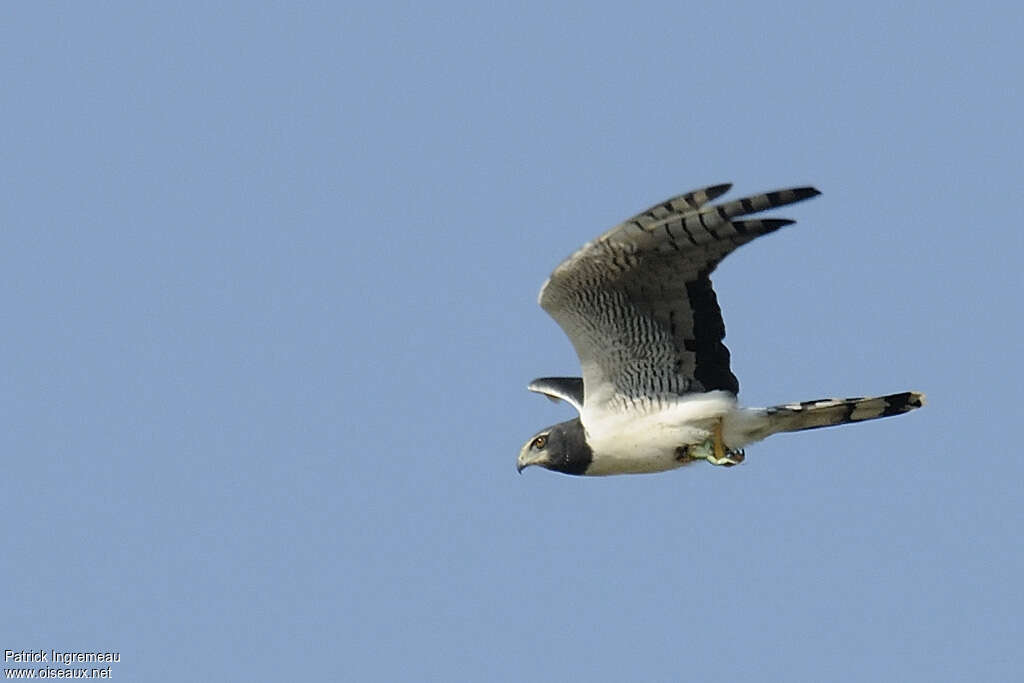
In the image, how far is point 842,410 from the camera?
13.9 metres

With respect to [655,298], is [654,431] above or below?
below

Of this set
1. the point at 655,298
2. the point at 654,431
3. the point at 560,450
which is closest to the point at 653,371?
the point at 654,431

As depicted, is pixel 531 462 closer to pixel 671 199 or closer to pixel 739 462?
pixel 739 462

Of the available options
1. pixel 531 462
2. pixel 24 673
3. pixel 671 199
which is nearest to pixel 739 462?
pixel 531 462

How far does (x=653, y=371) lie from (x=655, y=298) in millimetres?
765

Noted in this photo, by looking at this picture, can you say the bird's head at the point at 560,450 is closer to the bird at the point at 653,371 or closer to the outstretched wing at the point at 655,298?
the bird at the point at 653,371

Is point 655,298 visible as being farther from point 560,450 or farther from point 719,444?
point 560,450

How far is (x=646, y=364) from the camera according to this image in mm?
13773

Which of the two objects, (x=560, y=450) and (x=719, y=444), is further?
(x=560, y=450)

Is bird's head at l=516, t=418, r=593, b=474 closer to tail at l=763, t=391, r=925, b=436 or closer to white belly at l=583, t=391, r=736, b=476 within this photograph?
white belly at l=583, t=391, r=736, b=476

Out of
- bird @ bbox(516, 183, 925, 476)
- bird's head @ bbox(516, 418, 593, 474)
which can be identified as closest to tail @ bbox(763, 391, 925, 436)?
bird @ bbox(516, 183, 925, 476)

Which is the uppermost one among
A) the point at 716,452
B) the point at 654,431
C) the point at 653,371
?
the point at 653,371

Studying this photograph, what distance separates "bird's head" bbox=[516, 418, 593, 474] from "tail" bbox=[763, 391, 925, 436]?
58.9 inches

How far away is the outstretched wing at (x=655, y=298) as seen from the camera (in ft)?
40.3
